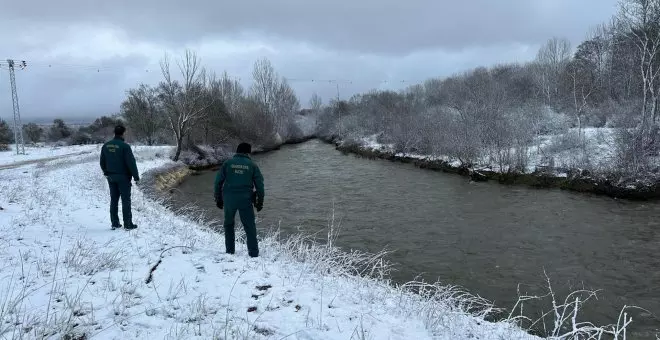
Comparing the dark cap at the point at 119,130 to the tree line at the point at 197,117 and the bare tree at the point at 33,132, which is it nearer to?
the tree line at the point at 197,117

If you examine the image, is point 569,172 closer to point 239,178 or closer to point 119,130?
point 239,178

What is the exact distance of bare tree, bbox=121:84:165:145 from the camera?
54.5 m

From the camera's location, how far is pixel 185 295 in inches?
215

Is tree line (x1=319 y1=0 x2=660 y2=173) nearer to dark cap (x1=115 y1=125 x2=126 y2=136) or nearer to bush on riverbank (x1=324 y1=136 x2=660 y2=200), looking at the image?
bush on riverbank (x1=324 y1=136 x2=660 y2=200)

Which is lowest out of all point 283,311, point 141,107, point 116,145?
point 283,311

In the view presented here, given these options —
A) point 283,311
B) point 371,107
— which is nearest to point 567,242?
point 283,311

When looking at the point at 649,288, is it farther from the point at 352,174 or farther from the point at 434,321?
the point at 352,174

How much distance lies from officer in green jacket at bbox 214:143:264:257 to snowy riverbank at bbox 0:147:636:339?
838 mm

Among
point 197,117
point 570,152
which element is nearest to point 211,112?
point 197,117

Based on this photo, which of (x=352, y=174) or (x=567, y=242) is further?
(x=352, y=174)

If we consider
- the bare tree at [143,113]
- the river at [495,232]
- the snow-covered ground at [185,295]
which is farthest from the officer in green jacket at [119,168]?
the bare tree at [143,113]

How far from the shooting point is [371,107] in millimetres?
61281

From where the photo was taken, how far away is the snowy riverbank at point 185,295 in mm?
4469

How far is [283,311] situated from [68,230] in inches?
228
